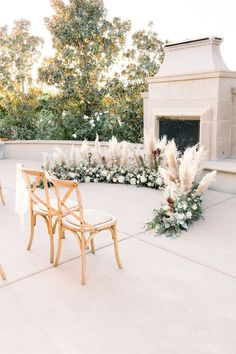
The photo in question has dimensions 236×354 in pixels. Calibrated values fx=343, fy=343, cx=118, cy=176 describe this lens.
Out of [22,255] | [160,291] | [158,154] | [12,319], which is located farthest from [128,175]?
[12,319]

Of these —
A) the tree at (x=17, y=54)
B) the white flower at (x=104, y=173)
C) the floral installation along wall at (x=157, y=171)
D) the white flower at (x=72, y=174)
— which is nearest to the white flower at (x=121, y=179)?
the floral installation along wall at (x=157, y=171)

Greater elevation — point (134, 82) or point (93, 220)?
point (134, 82)

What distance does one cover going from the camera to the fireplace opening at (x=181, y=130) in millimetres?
7195

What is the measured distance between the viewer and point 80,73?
32.9 ft

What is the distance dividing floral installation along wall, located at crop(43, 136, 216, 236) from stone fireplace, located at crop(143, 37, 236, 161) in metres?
0.66

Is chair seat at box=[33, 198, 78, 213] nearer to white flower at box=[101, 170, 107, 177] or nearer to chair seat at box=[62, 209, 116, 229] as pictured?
chair seat at box=[62, 209, 116, 229]

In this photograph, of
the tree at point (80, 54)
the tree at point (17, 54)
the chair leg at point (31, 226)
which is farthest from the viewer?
the tree at point (17, 54)

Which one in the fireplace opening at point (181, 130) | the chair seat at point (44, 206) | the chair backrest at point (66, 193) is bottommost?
the chair seat at point (44, 206)

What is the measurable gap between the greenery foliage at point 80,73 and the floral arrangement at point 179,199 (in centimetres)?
465

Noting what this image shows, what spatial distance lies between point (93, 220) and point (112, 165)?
12.5ft

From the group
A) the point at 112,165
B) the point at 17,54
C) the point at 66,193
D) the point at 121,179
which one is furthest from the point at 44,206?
the point at 17,54

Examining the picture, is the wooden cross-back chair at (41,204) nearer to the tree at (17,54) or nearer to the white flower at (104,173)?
the white flower at (104,173)

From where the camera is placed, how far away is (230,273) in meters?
3.29

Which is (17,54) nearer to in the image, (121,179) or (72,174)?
(72,174)
